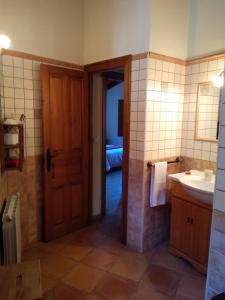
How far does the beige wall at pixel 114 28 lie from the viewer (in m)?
2.24

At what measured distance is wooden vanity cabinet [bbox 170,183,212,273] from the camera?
2.13 meters

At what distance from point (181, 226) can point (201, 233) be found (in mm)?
238

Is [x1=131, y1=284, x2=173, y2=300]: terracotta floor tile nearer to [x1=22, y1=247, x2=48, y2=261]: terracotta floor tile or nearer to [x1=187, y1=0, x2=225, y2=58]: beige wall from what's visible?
[x1=22, y1=247, x2=48, y2=261]: terracotta floor tile

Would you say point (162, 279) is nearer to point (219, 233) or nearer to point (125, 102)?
point (219, 233)

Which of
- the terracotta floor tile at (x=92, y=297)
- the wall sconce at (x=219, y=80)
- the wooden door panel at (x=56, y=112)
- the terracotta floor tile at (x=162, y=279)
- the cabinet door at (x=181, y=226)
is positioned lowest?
the terracotta floor tile at (x=92, y=297)

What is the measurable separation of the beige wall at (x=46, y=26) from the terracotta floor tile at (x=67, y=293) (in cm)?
223

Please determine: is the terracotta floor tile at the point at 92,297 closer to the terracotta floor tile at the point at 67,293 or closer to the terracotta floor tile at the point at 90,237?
the terracotta floor tile at the point at 67,293

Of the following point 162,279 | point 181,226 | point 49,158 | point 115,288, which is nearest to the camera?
point 115,288

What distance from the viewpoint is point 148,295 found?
194cm

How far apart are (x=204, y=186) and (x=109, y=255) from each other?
Result: 1.22 meters

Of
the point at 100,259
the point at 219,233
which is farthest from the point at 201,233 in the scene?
the point at 219,233

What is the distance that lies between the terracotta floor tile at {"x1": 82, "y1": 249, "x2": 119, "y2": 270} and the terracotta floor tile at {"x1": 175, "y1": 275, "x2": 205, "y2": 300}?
0.67m

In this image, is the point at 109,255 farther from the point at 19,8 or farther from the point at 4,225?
the point at 19,8

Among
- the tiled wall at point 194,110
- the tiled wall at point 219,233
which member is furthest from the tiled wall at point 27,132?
the tiled wall at point 219,233
